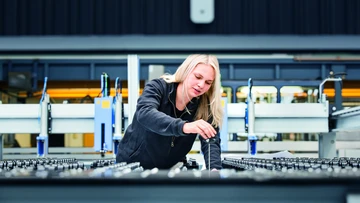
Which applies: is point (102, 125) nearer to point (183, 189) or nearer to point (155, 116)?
point (155, 116)

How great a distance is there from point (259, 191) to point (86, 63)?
6.81 meters

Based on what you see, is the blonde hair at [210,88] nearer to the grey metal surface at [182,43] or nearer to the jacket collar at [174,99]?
the jacket collar at [174,99]

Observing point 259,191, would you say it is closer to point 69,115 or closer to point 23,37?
point 23,37

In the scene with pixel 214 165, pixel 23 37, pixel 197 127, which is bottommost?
pixel 214 165

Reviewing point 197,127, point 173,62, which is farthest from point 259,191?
point 173,62

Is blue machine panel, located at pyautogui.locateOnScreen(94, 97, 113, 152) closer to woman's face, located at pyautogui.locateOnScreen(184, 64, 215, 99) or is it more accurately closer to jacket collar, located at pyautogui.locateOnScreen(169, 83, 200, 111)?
jacket collar, located at pyautogui.locateOnScreen(169, 83, 200, 111)

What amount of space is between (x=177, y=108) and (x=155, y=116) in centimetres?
41

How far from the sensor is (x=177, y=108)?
87.8 inches

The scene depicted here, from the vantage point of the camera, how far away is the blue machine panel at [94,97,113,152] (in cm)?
353
